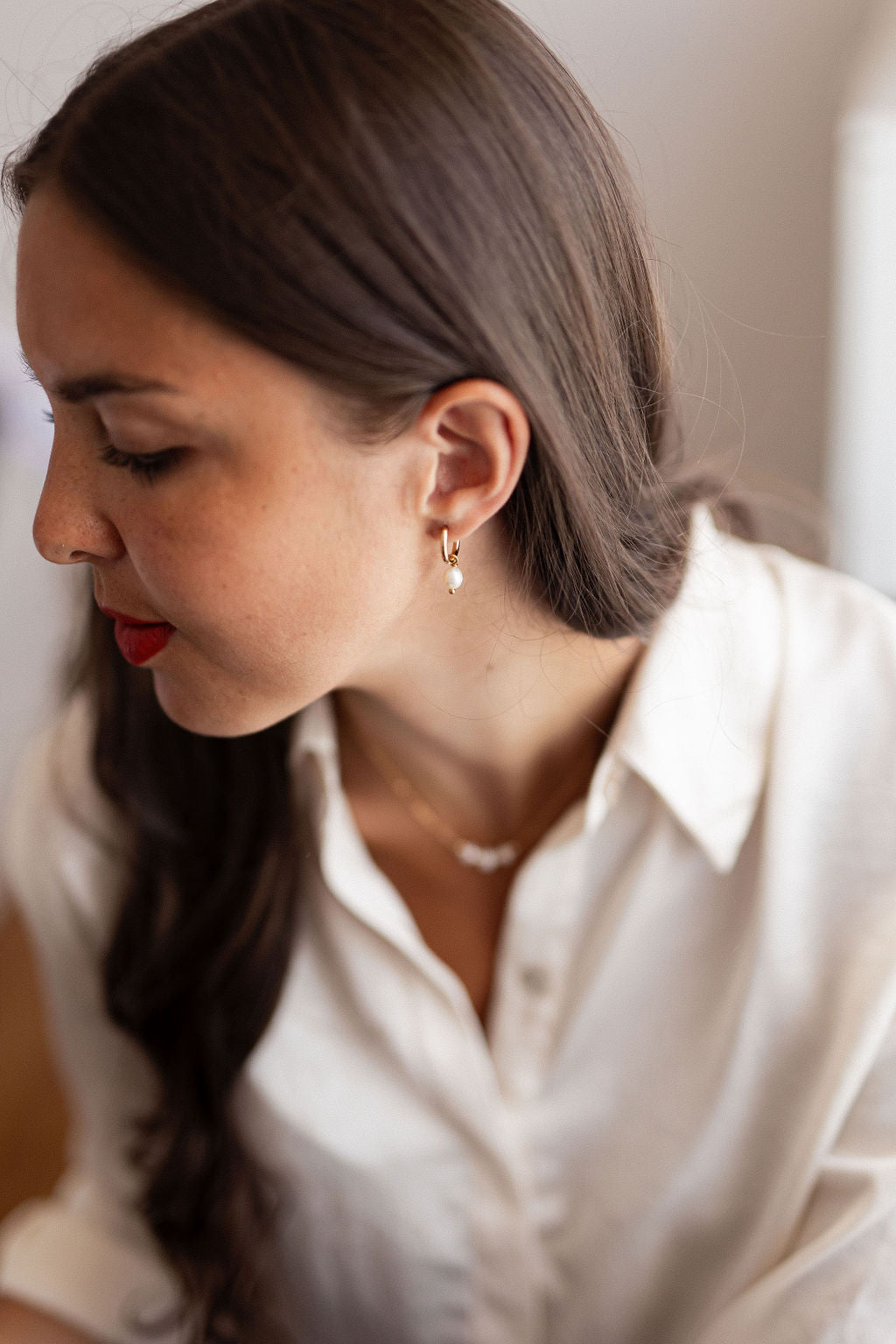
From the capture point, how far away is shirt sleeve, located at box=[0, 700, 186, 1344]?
0.97 m

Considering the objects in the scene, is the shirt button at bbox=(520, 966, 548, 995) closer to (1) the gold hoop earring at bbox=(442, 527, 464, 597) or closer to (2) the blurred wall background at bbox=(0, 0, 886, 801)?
(1) the gold hoop earring at bbox=(442, 527, 464, 597)

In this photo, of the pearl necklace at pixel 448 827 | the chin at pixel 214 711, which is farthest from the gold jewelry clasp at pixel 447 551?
the pearl necklace at pixel 448 827

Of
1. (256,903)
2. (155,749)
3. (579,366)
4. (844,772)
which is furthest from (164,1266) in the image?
(579,366)

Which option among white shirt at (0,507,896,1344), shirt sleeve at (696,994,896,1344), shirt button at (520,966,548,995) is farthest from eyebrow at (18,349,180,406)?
shirt sleeve at (696,994,896,1344)

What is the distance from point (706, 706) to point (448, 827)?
0.81 feet

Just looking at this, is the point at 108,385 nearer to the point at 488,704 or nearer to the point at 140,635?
the point at 140,635

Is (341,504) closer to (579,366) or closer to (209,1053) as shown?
(579,366)

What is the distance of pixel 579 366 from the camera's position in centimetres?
70

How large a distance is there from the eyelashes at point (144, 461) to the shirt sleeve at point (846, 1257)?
0.60 metres

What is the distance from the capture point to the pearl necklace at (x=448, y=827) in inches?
38.2

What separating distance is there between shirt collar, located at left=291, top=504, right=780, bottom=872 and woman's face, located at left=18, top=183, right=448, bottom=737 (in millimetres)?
198

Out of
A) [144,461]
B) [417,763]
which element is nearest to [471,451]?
[144,461]

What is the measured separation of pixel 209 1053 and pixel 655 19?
3.35 feet

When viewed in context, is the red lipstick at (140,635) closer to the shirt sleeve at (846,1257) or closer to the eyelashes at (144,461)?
the eyelashes at (144,461)
